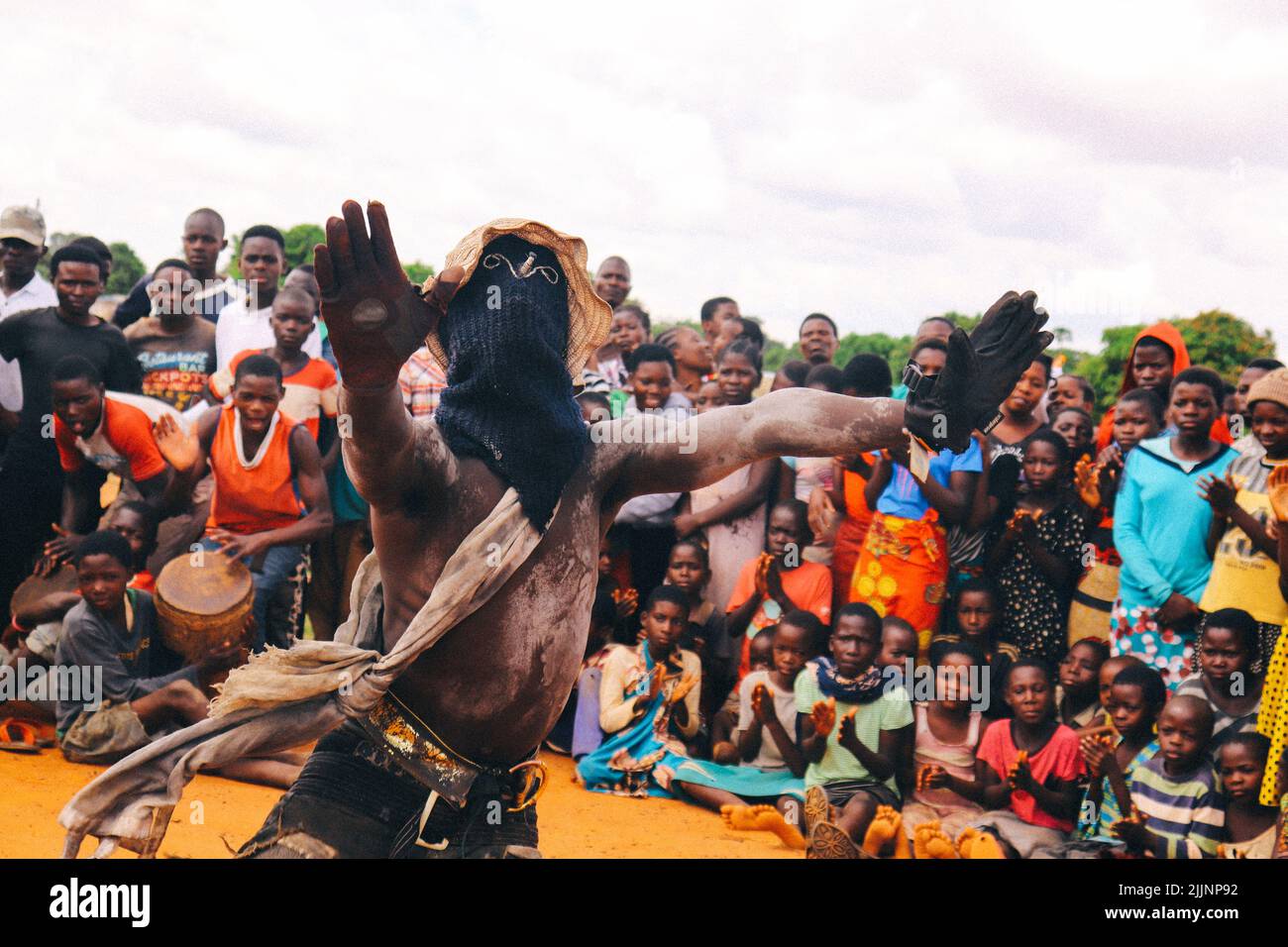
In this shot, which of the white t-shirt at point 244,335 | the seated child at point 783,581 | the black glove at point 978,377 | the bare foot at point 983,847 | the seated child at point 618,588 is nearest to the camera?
the black glove at point 978,377

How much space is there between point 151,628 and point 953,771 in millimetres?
Answer: 4029

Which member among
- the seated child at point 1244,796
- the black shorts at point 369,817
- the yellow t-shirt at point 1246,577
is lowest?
the seated child at point 1244,796

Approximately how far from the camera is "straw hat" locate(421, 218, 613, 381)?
11.2 ft

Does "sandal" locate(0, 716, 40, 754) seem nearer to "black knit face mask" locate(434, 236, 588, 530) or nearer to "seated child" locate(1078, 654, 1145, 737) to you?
"black knit face mask" locate(434, 236, 588, 530)

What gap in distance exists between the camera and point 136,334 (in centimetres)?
849

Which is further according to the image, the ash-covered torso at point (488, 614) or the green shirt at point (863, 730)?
the green shirt at point (863, 730)

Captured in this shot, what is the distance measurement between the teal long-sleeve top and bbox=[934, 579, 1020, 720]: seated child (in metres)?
0.57

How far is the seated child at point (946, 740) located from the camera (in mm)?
6160

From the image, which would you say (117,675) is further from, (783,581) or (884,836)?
(884,836)

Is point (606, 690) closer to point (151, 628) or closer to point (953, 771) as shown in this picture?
point (953, 771)

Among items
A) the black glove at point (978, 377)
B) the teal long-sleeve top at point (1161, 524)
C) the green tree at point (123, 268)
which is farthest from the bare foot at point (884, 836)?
the green tree at point (123, 268)

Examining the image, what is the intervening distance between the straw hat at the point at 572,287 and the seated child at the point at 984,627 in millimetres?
3437

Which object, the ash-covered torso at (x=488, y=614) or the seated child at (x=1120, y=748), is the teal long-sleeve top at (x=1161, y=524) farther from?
the ash-covered torso at (x=488, y=614)
